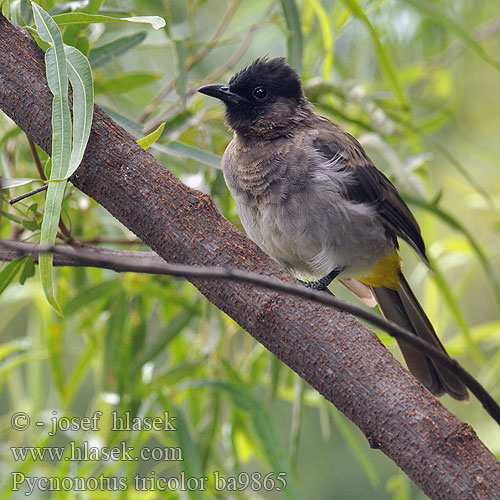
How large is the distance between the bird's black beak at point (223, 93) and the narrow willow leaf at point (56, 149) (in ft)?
3.14

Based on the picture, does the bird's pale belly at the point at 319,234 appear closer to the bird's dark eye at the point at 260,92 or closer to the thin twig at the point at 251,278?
the bird's dark eye at the point at 260,92

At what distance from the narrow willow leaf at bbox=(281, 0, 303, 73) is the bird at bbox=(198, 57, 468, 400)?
27 centimetres

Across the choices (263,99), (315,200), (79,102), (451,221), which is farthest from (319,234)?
(79,102)

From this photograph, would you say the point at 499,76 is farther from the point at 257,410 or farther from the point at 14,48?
the point at 14,48

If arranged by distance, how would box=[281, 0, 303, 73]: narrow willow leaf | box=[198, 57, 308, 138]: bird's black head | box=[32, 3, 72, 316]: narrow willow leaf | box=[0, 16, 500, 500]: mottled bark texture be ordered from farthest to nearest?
box=[198, 57, 308, 138]: bird's black head, box=[281, 0, 303, 73]: narrow willow leaf, box=[0, 16, 500, 500]: mottled bark texture, box=[32, 3, 72, 316]: narrow willow leaf

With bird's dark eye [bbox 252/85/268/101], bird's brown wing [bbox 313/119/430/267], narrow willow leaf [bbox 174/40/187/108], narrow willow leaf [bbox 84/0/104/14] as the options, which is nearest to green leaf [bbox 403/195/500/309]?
bird's brown wing [bbox 313/119/430/267]

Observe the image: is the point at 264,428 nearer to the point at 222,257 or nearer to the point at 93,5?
the point at 222,257

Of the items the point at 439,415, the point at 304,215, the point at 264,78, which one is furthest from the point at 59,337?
the point at 439,415

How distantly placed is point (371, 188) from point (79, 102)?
1164 millimetres

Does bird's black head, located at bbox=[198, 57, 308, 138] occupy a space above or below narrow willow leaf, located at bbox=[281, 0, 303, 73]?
below

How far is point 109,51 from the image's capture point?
6.23 feet

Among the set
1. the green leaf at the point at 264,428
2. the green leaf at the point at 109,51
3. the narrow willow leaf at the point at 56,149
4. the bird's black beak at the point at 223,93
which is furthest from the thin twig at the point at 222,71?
the narrow willow leaf at the point at 56,149

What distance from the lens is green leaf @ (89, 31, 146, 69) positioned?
1.89 metres

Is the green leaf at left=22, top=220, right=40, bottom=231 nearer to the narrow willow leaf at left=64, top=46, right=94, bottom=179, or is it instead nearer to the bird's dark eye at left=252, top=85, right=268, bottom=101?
the narrow willow leaf at left=64, top=46, right=94, bottom=179
